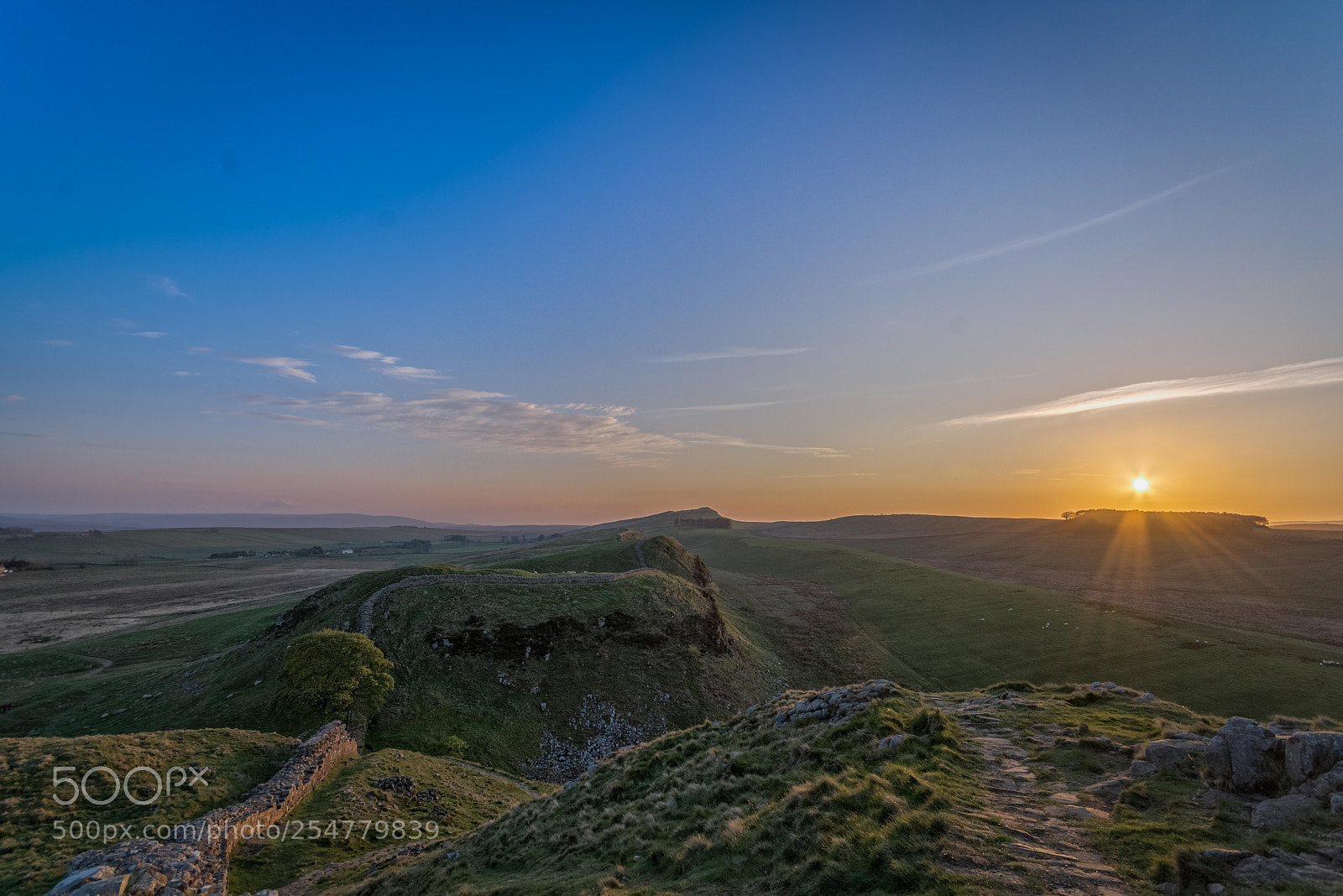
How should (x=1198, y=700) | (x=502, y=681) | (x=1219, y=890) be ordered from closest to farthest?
(x=1219, y=890) < (x=1198, y=700) < (x=502, y=681)

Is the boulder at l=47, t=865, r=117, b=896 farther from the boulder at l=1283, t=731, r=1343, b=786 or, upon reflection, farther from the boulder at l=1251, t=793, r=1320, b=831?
the boulder at l=1283, t=731, r=1343, b=786

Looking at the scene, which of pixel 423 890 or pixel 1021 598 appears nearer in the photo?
pixel 423 890

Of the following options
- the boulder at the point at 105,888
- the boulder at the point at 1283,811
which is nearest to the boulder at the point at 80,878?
the boulder at the point at 105,888

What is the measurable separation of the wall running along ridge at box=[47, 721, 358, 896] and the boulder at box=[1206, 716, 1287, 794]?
25501mm

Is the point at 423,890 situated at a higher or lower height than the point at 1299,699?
higher

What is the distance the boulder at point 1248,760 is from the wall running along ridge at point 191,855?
25.5 meters

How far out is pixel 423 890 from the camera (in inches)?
575

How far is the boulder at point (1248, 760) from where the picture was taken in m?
10.4

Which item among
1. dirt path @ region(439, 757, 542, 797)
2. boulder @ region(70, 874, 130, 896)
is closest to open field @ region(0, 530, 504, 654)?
dirt path @ region(439, 757, 542, 797)

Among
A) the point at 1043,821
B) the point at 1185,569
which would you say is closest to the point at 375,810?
the point at 1043,821

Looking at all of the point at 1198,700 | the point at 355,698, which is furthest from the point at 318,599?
the point at 1198,700

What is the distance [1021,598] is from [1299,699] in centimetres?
3226

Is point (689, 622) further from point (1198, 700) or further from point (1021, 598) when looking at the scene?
point (1021, 598)

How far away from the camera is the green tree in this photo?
31812mm
